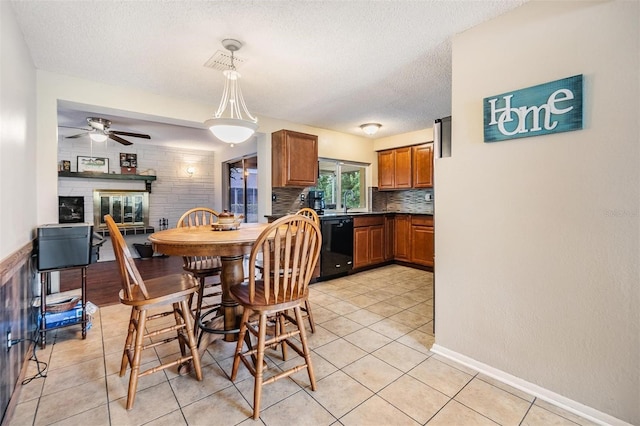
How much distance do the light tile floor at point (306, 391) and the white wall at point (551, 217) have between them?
0.25 meters

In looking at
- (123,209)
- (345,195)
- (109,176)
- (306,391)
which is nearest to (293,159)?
(345,195)

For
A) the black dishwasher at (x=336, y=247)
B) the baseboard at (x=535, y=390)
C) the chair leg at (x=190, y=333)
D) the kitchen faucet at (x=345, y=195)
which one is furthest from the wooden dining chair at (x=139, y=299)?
the kitchen faucet at (x=345, y=195)

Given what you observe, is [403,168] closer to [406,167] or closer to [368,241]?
[406,167]

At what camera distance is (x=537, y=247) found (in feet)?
5.47

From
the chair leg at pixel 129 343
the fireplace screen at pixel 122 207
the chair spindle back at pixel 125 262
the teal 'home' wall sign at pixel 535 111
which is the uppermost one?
the teal 'home' wall sign at pixel 535 111

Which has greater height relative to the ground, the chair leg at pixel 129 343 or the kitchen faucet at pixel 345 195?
the kitchen faucet at pixel 345 195

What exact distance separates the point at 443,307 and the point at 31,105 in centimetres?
356

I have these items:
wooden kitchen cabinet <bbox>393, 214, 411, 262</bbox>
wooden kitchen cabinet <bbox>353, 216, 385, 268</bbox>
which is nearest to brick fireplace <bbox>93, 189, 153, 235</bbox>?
wooden kitchen cabinet <bbox>353, 216, 385, 268</bbox>

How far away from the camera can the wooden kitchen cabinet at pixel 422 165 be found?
4551 millimetres

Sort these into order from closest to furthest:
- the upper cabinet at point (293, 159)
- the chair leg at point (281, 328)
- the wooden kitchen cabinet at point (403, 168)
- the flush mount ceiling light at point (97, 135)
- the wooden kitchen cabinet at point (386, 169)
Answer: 1. the chair leg at point (281, 328)
2. the upper cabinet at point (293, 159)
3. the flush mount ceiling light at point (97, 135)
4. the wooden kitchen cabinet at point (403, 168)
5. the wooden kitchen cabinet at point (386, 169)

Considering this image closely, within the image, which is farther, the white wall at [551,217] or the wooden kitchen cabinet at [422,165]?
the wooden kitchen cabinet at [422,165]

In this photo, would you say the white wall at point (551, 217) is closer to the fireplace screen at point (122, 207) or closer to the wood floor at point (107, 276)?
the wood floor at point (107, 276)

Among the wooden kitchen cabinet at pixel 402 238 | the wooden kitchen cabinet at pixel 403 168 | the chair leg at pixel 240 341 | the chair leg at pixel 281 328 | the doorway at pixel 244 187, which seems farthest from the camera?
the doorway at pixel 244 187

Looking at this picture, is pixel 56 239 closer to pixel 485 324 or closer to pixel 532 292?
pixel 485 324
